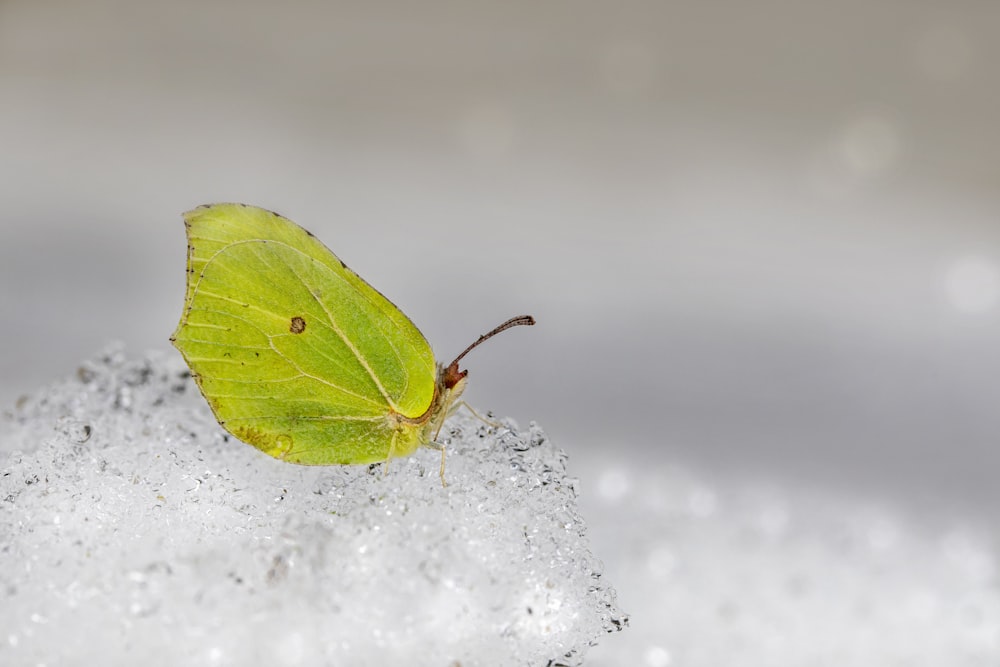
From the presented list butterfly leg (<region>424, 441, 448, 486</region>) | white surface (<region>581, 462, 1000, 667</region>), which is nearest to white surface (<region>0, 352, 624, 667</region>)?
butterfly leg (<region>424, 441, 448, 486</region>)

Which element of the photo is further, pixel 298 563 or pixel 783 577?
pixel 783 577

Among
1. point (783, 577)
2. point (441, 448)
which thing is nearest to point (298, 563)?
point (441, 448)

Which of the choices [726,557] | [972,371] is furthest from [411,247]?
[972,371]

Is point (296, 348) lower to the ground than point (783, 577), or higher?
higher

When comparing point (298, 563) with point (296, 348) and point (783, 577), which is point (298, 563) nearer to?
point (296, 348)

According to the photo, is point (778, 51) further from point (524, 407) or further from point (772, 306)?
point (524, 407)

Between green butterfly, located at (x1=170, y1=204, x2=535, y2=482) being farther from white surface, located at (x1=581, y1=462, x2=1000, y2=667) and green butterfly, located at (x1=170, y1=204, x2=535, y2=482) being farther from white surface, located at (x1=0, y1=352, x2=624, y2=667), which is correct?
white surface, located at (x1=581, y1=462, x2=1000, y2=667)
